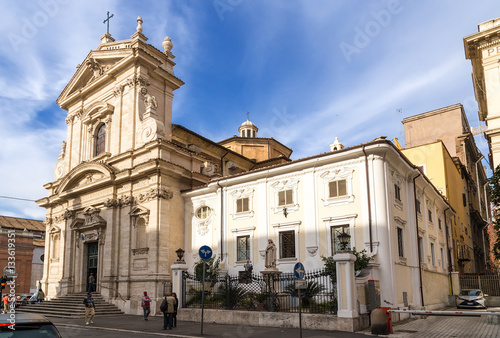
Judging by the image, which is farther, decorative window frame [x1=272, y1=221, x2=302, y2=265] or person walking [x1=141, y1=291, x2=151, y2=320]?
person walking [x1=141, y1=291, x2=151, y2=320]

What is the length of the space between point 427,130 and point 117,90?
32.3 metres

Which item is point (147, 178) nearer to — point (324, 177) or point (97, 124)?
point (97, 124)

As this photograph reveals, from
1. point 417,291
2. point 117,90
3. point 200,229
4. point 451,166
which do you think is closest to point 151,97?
point 117,90

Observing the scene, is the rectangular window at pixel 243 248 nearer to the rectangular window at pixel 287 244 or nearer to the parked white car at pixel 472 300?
the rectangular window at pixel 287 244

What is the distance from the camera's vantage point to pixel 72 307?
953 inches

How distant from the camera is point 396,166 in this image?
20422 mm

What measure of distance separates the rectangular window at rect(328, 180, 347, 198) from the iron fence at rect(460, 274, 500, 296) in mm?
16557

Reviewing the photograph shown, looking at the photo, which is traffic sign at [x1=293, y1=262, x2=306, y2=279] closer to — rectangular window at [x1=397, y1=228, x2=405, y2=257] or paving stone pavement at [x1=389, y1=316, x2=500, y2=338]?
paving stone pavement at [x1=389, y1=316, x2=500, y2=338]

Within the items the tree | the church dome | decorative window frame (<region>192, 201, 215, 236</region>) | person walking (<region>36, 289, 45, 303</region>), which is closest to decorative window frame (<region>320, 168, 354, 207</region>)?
the tree

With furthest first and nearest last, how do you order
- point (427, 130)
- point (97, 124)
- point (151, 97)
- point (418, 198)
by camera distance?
point (427, 130), point (97, 124), point (151, 97), point (418, 198)

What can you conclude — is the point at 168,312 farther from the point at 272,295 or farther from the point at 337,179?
the point at 337,179

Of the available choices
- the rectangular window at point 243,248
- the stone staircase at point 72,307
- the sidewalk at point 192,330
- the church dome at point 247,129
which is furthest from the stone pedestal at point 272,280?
the church dome at point 247,129

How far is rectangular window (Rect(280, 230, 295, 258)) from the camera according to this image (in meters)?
20.6

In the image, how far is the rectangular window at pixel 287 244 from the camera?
2062cm
